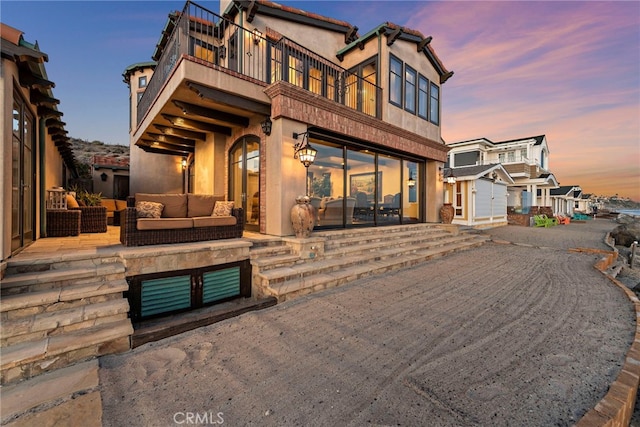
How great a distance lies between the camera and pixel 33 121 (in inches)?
181

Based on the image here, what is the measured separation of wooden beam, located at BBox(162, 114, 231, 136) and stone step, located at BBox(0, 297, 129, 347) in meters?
5.19

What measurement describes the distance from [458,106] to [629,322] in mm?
13772

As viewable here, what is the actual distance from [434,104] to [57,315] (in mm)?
12591

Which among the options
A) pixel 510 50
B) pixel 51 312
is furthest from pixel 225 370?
pixel 510 50

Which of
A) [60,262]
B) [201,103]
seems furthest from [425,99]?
[60,262]

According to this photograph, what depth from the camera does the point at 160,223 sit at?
4.00 metres

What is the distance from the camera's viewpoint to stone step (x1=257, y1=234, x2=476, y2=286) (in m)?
4.12

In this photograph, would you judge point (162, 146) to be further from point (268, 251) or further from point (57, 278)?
point (57, 278)

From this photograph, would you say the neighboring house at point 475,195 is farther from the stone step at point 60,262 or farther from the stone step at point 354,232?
the stone step at point 60,262

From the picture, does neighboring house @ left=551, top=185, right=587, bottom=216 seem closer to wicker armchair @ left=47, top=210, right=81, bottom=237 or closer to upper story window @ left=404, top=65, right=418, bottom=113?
upper story window @ left=404, top=65, right=418, bottom=113

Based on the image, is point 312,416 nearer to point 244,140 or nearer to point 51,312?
point 51,312

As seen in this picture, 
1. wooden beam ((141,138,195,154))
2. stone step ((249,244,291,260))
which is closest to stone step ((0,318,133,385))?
stone step ((249,244,291,260))

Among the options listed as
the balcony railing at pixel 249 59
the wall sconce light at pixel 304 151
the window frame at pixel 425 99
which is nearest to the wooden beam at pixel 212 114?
the balcony railing at pixel 249 59

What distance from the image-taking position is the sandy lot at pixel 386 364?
175 centimetres
